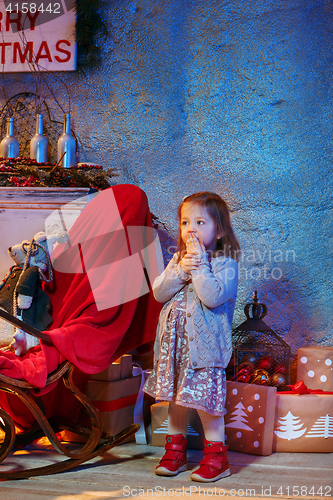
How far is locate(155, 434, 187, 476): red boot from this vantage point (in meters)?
1.80

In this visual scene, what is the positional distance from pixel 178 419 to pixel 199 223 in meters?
0.78

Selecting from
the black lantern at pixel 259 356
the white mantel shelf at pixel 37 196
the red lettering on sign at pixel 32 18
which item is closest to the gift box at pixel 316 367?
the black lantern at pixel 259 356

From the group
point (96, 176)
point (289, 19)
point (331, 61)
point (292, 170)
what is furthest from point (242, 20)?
point (96, 176)

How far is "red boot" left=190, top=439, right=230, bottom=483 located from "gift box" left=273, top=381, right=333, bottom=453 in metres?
0.46

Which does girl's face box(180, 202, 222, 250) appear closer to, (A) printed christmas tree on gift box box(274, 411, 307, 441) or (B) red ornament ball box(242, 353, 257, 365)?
(B) red ornament ball box(242, 353, 257, 365)

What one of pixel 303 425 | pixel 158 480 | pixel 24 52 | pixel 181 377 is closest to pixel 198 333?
pixel 181 377

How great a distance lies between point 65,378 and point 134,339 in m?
0.36

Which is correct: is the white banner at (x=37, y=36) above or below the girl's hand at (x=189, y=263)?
above

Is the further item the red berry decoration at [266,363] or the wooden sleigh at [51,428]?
the red berry decoration at [266,363]

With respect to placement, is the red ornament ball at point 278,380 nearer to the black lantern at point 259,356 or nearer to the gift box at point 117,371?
the black lantern at point 259,356

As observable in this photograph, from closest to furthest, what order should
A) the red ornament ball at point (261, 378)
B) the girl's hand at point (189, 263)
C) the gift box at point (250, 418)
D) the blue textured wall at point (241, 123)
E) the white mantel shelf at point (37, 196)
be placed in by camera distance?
1. the girl's hand at point (189, 263)
2. the gift box at point (250, 418)
3. the red ornament ball at point (261, 378)
4. the white mantel shelf at point (37, 196)
5. the blue textured wall at point (241, 123)

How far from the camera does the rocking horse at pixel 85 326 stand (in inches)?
70.4

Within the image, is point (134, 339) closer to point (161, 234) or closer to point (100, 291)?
point (100, 291)

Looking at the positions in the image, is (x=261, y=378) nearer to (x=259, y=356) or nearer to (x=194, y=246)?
(x=259, y=356)
